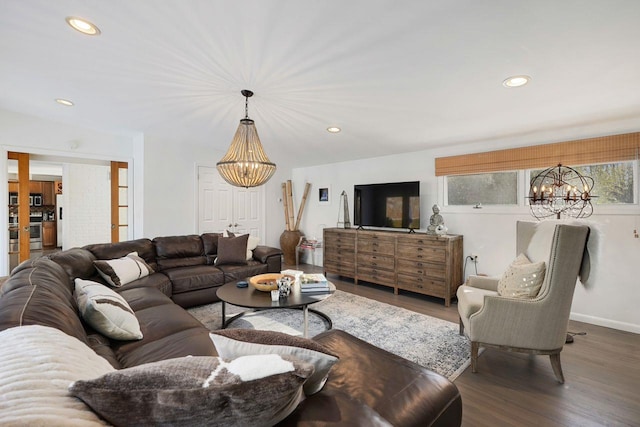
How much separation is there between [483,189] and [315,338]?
3.25 meters

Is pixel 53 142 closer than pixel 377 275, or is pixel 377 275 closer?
pixel 53 142

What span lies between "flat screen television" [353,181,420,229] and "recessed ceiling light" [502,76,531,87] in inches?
82.3

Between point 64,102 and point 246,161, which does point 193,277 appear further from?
point 64,102

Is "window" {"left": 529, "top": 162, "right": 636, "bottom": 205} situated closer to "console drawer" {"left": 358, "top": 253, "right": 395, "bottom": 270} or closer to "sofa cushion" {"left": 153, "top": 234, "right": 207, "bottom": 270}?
"console drawer" {"left": 358, "top": 253, "right": 395, "bottom": 270}

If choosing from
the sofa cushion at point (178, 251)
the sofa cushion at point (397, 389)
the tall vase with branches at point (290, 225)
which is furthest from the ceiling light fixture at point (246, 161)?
the tall vase with branches at point (290, 225)

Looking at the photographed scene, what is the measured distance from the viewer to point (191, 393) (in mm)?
626

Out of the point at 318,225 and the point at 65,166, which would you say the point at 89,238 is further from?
the point at 318,225

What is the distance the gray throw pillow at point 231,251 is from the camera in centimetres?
396

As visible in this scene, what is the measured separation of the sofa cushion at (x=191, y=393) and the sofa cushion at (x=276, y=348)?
21 cm

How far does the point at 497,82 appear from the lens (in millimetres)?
2160

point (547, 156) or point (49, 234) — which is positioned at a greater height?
point (547, 156)

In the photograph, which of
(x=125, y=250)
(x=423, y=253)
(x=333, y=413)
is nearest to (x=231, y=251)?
(x=125, y=250)

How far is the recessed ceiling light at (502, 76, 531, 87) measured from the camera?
81.6 inches

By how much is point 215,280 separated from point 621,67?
164 inches
